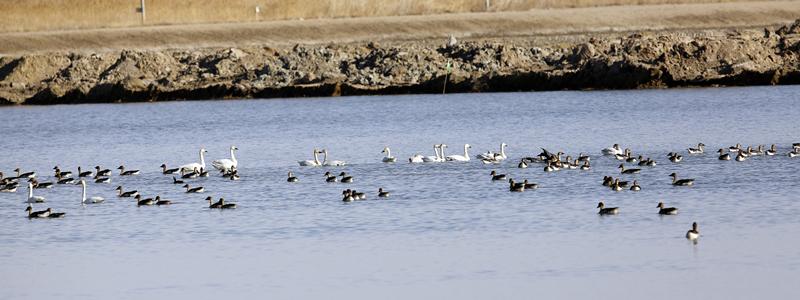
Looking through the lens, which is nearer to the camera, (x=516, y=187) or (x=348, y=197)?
(x=348, y=197)

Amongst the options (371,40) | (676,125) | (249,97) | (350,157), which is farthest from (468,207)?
(371,40)

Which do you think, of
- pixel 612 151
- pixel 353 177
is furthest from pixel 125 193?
pixel 612 151

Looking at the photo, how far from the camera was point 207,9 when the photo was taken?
87.1 meters

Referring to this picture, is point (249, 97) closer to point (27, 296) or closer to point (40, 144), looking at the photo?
point (40, 144)

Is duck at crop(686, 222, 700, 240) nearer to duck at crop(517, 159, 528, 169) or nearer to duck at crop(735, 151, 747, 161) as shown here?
duck at crop(735, 151, 747, 161)

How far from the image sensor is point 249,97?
6378cm

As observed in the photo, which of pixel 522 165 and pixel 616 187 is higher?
pixel 616 187

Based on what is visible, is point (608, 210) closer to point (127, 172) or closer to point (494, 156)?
point (494, 156)

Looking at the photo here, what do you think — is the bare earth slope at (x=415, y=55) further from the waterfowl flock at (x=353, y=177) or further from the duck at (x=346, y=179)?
the duck at (x=346, y=179)

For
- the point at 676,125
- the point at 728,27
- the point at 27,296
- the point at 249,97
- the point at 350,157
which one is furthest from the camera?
the point at 728,27

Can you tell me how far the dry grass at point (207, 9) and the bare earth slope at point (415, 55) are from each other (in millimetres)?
4376

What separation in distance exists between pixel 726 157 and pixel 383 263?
14.2 m

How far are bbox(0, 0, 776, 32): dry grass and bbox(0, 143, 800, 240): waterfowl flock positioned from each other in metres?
47.3

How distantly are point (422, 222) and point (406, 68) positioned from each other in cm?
3892
